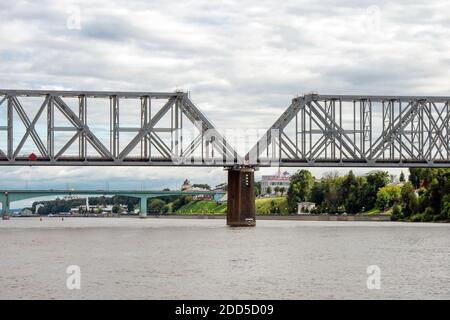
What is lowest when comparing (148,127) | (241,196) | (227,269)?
(227,269)

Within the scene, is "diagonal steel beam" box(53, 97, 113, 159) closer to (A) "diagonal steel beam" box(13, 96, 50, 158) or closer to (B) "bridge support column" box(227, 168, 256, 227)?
(A) "diagonal steel beam" box(13, 96, 50, 158)

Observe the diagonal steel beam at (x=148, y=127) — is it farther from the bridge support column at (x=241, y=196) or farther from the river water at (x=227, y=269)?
the river water at (x=227, y=269)

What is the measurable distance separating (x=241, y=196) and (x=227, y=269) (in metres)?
88.3

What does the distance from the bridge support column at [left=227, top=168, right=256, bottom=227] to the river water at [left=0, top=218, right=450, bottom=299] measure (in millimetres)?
48521

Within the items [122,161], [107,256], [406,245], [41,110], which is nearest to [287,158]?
[122,161]

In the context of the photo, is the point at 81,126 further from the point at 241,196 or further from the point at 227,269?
the point at 227,269

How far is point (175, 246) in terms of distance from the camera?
103 metres

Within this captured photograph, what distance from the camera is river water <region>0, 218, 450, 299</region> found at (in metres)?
58.1

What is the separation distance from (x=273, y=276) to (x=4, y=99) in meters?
100

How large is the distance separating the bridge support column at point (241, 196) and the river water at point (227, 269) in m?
48.5

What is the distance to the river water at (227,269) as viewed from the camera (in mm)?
58125

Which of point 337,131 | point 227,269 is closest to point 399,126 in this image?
point 337,131

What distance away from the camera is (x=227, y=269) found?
240ft
